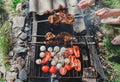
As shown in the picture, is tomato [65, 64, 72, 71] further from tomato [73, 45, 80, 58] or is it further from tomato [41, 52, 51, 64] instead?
tomato [41, 52, 51, 64]

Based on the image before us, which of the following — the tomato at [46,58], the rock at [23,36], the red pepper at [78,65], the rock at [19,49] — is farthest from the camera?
the rock at [23,36]

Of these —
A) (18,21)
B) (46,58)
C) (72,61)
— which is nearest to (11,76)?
(46,58)

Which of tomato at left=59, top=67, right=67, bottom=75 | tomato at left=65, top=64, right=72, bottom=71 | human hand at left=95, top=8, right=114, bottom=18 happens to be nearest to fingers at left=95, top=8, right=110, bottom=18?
human hand at left=95, top=8, right=114, bottom=18

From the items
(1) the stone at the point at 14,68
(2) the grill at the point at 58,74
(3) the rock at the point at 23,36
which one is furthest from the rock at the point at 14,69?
(3) the rock at the point at 23,36

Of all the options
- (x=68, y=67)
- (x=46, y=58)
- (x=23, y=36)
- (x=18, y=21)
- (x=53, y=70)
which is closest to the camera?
(x=53, y=70)

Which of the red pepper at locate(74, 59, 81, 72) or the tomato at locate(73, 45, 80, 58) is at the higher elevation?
the tomato at locate(73, 45, 80, 58)

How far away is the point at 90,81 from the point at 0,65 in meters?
2.42

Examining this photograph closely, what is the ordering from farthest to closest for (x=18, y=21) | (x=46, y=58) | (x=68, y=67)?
(x=18, y=21) < (x=46, y=58) < (x=68, y=67)

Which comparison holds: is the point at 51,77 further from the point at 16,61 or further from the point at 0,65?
the point at 0,65

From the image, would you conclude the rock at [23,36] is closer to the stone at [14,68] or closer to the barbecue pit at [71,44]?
the barbecue pit at [71,44]

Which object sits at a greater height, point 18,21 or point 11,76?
point 18,21

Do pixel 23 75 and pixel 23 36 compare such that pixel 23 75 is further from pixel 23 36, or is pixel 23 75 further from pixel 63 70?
pixel 23 36

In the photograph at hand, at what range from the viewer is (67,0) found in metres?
7.49

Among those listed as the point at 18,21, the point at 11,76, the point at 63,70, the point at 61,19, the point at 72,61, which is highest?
the point at 18,21
